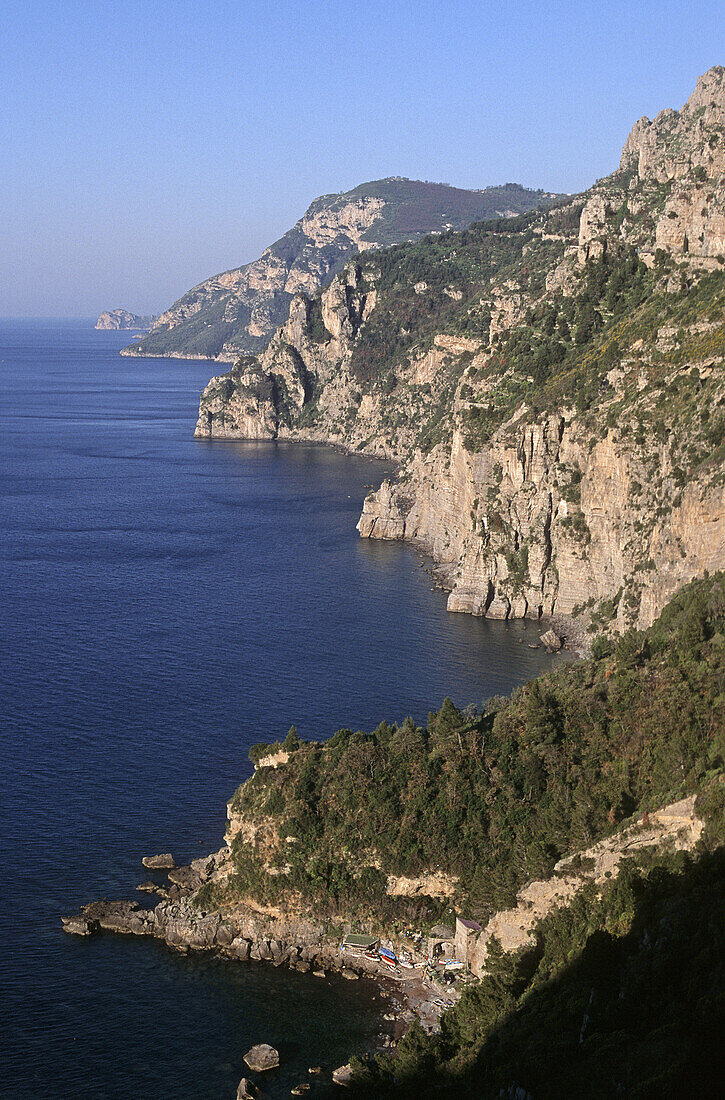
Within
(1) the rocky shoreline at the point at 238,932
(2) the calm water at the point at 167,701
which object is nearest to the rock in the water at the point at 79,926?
(1) the rocky shoreline at the point at 238,932

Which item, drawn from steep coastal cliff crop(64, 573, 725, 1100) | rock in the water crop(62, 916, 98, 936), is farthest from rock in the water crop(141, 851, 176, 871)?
rock in the water crop(62, 916, 98, 936)

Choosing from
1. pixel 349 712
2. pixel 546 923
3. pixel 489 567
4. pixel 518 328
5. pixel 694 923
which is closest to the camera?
pixel 694 923

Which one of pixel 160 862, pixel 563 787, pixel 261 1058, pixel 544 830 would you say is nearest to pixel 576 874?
pixel 544 830

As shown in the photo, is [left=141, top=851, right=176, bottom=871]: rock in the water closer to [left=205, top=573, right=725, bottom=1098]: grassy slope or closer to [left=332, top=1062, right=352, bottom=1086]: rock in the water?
[left=205, top=573, right=725, bottom=1098]: grassy slope

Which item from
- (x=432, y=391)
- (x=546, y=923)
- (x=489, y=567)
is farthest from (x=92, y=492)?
(x=546, y=923)

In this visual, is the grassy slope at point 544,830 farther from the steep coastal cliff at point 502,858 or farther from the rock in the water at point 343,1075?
the rock in the water at point 343,1075

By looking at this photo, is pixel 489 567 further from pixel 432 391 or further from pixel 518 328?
pixel 432 391
